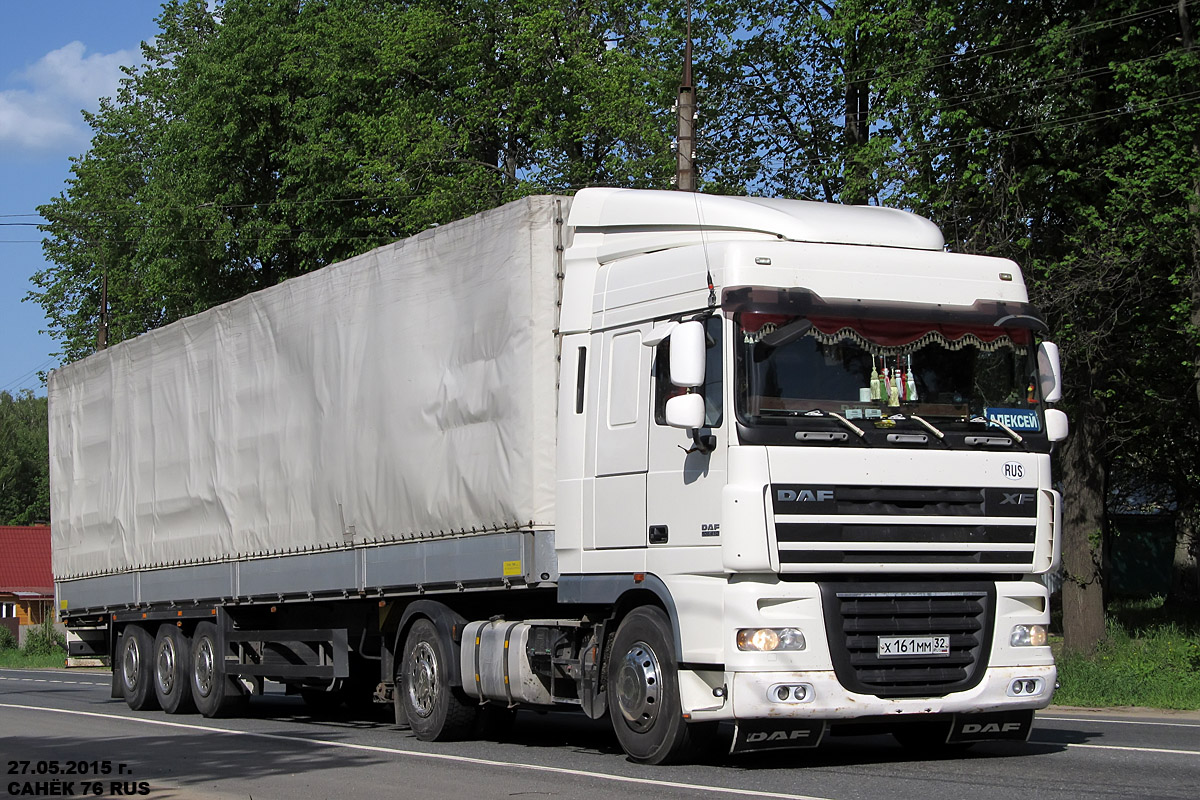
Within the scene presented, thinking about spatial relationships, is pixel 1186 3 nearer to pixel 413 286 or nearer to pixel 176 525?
pixel 413 286

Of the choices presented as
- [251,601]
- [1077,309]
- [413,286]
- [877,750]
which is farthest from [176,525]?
[1077,309]

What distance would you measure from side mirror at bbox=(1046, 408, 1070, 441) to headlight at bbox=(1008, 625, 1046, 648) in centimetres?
131

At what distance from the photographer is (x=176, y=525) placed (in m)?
18.0

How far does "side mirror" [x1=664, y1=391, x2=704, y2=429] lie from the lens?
32.4 feet

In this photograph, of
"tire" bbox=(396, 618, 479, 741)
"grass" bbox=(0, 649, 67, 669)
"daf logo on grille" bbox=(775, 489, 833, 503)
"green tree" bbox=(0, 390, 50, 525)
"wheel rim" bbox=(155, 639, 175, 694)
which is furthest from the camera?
"green tree" bbox=(0, 390, 50, 525)

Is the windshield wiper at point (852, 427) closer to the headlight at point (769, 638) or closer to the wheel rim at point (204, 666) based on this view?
the headlight at point (769, 638)

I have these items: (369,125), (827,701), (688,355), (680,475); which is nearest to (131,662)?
(680,475)

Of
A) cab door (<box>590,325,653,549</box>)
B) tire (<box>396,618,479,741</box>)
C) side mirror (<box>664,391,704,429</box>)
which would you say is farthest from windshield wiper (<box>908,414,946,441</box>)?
tire (<box>396,618,479,741</box>)

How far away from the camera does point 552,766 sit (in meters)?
11.1

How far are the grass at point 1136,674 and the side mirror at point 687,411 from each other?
9.52 meters

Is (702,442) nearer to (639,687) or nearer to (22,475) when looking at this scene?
(639,687)

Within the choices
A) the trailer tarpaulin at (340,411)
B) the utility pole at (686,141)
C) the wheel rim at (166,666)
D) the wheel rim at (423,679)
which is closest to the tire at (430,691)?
the wheel rim at (423,679)

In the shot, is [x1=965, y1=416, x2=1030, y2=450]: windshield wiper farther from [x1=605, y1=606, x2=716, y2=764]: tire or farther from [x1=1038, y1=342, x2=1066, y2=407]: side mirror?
[x1=605, y1=606, x2=716, y2=764]: tire

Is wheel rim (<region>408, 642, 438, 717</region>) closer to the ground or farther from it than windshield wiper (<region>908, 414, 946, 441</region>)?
closer to the ground
